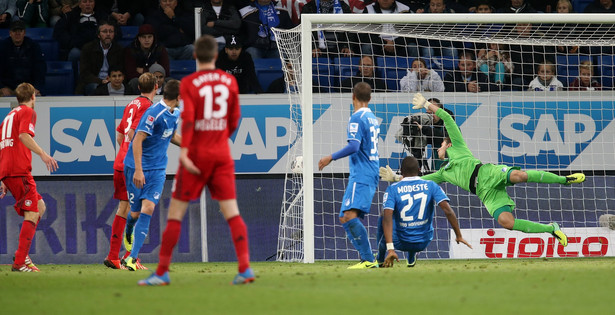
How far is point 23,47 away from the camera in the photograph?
1430 cm

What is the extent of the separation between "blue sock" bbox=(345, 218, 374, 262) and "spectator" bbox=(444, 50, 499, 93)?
4.43 m

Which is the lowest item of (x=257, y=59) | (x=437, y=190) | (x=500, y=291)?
(x=500, y=291)

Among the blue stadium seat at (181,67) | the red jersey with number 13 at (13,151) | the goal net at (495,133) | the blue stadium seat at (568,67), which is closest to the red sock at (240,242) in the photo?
the red jersey with number 13 at (13,151)

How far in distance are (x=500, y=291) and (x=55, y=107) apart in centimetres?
893

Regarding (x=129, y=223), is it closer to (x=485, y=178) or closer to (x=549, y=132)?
(x=485, y=178)

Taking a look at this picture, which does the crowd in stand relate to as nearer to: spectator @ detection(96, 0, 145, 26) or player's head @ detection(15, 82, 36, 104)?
spectator @ detection(96, 0, 145, 26)

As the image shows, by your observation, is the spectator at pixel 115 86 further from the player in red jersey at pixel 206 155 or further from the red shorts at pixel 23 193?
the player in red jersey at pixel 206 155

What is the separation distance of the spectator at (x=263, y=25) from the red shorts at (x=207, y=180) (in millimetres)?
8706

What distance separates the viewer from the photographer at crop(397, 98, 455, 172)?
12.7 m

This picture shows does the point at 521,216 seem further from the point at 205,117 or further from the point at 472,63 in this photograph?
the point at 205,117

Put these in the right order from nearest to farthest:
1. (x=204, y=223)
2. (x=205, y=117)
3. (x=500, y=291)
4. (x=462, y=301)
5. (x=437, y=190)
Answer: (x=462, y=301), (x=500, y=291), (x=205, y=117), (x=437, y=190), (x=204, y=223)

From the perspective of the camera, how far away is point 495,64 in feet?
43.4

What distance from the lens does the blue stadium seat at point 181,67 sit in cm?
1477

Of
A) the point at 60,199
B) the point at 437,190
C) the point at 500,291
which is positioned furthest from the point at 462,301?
the point at 60,199
